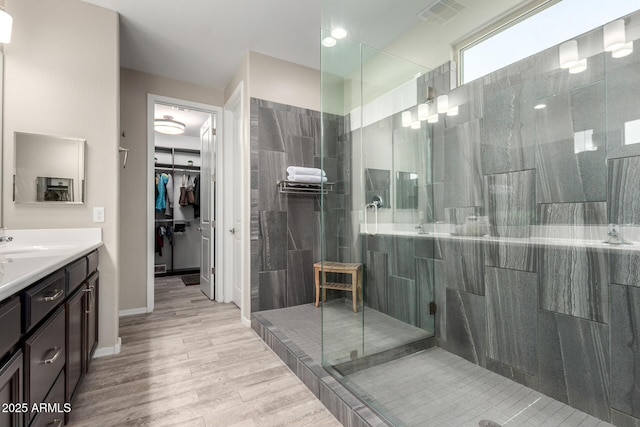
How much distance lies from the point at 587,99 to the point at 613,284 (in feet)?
3.15

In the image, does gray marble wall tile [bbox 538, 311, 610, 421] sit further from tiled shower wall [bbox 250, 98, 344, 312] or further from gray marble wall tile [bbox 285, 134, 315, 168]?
gray marble wall tile [bbox 285, 134, 315, 168]

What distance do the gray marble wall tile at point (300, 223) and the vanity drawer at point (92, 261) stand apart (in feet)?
5.45

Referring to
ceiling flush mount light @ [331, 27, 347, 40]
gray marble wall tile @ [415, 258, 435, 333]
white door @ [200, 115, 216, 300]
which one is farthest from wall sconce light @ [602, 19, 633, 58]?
white door @ [200, 115, 216, 300]

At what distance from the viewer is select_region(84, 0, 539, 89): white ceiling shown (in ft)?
7.08

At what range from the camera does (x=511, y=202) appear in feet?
6.05

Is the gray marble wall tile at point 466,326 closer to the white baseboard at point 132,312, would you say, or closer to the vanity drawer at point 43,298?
the vanity drawer at point 43,298

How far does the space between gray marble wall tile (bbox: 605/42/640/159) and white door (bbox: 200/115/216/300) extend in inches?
146

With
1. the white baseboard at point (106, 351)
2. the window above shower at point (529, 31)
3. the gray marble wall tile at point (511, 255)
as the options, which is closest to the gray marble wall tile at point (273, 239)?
the white baseboard at point (106, 351)

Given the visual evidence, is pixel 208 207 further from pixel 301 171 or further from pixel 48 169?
pixel 48 169

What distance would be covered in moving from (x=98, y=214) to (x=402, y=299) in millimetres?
2490

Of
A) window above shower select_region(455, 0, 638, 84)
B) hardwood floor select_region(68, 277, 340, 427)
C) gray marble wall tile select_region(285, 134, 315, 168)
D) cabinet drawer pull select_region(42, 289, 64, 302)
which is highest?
window above shower select_region(455, 0, 638, 84)

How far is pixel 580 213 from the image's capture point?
156cm

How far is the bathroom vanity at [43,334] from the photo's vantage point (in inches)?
33.3

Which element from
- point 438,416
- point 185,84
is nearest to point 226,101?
point 185,84
